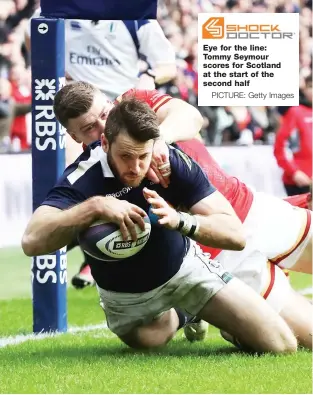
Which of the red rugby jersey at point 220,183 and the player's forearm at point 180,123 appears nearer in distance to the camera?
the player's forearm at point 180,123

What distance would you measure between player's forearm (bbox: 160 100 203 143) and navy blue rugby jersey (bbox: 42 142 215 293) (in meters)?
0.54

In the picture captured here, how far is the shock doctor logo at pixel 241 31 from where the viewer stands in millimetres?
6641

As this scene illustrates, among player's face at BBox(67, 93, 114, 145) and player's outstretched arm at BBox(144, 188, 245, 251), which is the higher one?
player's face at BBox(67, 93, 114, 145)

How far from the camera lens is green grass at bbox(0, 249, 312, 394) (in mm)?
5402

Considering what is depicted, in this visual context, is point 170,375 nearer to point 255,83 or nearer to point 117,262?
point 117,262

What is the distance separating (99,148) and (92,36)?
4.43 metres

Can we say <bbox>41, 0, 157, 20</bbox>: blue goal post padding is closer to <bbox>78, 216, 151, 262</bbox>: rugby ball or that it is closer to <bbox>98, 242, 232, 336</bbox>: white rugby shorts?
<bbox>98, 242, 232, 336</bbox>: white rugby shorts

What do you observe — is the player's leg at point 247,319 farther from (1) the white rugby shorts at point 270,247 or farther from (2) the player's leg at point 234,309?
(1) the white rugby shorts at point 270,247

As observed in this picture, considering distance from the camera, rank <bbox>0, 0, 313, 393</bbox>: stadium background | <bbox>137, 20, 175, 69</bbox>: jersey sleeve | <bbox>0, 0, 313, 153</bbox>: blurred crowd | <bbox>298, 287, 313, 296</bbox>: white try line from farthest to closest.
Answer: <bbox>0, 0, 313, 153</bbox>: blurred crowd → <bbox>298, 287, 313, 296</bbox>: white try line → <bbox>137, 20, 175, 69</bbox>: jersey sleeve → <bbox>0, 0, 313, 393</bbox>: stadium background

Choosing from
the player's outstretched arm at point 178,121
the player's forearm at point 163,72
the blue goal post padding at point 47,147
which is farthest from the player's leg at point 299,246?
the player's forearm at point 163,72

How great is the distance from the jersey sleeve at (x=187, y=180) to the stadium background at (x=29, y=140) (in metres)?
0.87

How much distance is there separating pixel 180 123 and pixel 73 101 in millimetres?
674

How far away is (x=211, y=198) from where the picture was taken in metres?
6.07
